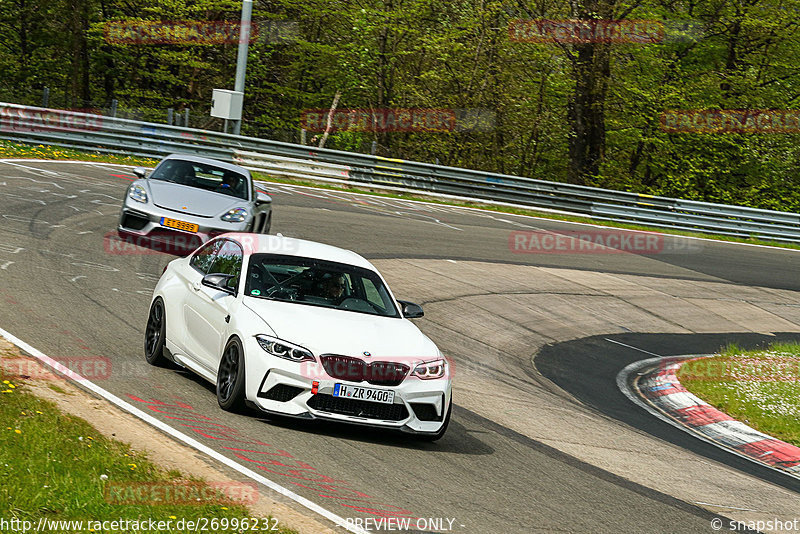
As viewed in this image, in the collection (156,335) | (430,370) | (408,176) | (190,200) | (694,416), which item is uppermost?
(408,176)

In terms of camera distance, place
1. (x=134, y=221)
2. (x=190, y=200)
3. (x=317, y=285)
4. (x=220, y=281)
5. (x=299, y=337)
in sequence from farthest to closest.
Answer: (x=190, y=200) → (x=134, y=221) → (x=317, y=285) → (x=220, y=281) → (x=299, y=337)

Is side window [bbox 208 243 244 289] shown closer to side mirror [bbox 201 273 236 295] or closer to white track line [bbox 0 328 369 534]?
side mirror [bbox 201 273 236 295]

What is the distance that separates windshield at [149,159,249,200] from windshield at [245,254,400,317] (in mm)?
7133

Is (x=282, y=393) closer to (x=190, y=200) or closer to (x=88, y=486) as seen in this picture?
(x=88, y=486)

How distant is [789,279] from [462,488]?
18.6 meters

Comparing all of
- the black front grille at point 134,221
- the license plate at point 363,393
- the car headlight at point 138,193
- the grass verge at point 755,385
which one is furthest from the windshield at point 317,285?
the car headlight at point 138,193

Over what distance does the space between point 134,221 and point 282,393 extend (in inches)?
306

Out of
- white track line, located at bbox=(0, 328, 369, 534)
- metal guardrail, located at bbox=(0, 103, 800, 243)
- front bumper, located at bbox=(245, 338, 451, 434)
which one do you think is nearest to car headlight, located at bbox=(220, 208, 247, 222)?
white track line, located at bbox=(0, 328, 369, 534)

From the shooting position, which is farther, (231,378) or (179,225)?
(179,225)

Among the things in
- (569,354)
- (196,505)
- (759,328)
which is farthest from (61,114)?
(196,505)

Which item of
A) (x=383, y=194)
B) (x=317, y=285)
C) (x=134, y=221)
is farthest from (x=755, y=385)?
(x=383, y=194)

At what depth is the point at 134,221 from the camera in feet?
46.8

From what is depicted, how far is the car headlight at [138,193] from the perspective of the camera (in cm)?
1438

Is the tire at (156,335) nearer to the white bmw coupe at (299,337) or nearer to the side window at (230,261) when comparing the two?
the white bmw coupe at (299,337)
